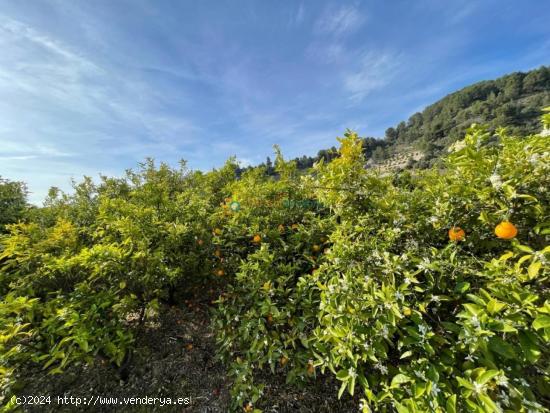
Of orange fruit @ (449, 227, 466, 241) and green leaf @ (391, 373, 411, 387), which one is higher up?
orange fruit @ (449, 227, 466, 241)

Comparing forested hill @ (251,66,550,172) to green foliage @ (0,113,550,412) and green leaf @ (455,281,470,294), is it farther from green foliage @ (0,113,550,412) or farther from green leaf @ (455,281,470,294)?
green leaf @ (455,281,470,294)

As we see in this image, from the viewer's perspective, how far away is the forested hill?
3591cm

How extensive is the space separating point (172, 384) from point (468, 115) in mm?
67277

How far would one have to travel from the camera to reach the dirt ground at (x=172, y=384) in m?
2.07

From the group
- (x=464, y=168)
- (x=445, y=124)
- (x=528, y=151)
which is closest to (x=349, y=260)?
(x=464, y=168)

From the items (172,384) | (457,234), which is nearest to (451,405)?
(457,234)

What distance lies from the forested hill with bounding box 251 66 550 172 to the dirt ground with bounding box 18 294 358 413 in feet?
73.1

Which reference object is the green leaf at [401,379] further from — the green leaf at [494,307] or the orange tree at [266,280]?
the orange tree at [266,280]

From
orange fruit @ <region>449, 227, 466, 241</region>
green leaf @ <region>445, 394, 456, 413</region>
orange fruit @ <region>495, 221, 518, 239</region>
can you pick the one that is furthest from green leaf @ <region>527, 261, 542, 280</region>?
green leaf @ <region>445, 394, 456, 413</region>

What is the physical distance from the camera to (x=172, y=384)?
229 centimetres

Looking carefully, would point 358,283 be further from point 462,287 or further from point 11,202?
Result: point 11,202

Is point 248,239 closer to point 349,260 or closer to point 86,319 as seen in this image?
point 349,260

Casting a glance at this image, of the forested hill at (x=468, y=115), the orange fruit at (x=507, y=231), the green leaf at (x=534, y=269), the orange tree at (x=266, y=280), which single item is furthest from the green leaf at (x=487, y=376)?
the forested hill at (x=468, y=115)

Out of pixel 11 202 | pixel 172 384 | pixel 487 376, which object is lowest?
pixel 172 384
